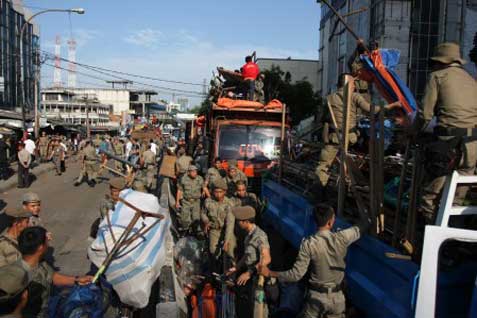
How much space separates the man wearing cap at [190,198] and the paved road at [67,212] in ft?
5.93

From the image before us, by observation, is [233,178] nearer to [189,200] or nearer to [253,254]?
[189,200]

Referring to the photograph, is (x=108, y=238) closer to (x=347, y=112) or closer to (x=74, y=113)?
(x=347, y=112)

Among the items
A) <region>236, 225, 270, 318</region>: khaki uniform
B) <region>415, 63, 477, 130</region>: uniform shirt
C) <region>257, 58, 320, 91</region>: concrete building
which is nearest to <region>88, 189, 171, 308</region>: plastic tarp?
<region>236, 225, 270, 318</region>: khaki uniform

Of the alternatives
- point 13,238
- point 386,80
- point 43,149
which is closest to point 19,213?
point 13,238

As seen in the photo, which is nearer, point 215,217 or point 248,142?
point 215,217

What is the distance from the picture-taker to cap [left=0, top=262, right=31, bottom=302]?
255 cm

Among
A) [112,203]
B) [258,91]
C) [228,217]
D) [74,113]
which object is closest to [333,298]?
[228,217]

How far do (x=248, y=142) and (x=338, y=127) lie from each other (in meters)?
4.37

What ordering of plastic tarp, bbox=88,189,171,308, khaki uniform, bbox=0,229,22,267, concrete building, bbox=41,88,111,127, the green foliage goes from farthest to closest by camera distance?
concrete building, bbox=41,88,111,127 < the green foliage < khaki uniform, bbox=0,229,22,267 < plastic tarp, bbox=88,189,171,308

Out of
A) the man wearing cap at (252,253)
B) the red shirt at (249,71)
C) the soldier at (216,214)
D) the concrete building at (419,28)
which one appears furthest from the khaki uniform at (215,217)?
the concrete building at (419,28)

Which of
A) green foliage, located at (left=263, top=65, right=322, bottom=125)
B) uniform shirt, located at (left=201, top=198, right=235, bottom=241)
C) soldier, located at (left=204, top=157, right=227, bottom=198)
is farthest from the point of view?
green foliage, located at (left=263, top=65, right=322, bottom=125)

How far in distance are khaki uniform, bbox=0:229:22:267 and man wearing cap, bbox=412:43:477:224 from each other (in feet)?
11.4

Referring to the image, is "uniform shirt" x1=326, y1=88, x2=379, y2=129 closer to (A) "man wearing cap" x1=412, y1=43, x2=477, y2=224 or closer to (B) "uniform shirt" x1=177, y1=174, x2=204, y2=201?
(A) "man wearing cap" x1=412, y1=43, x2=477, y2=224

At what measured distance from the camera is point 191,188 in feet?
26.5
